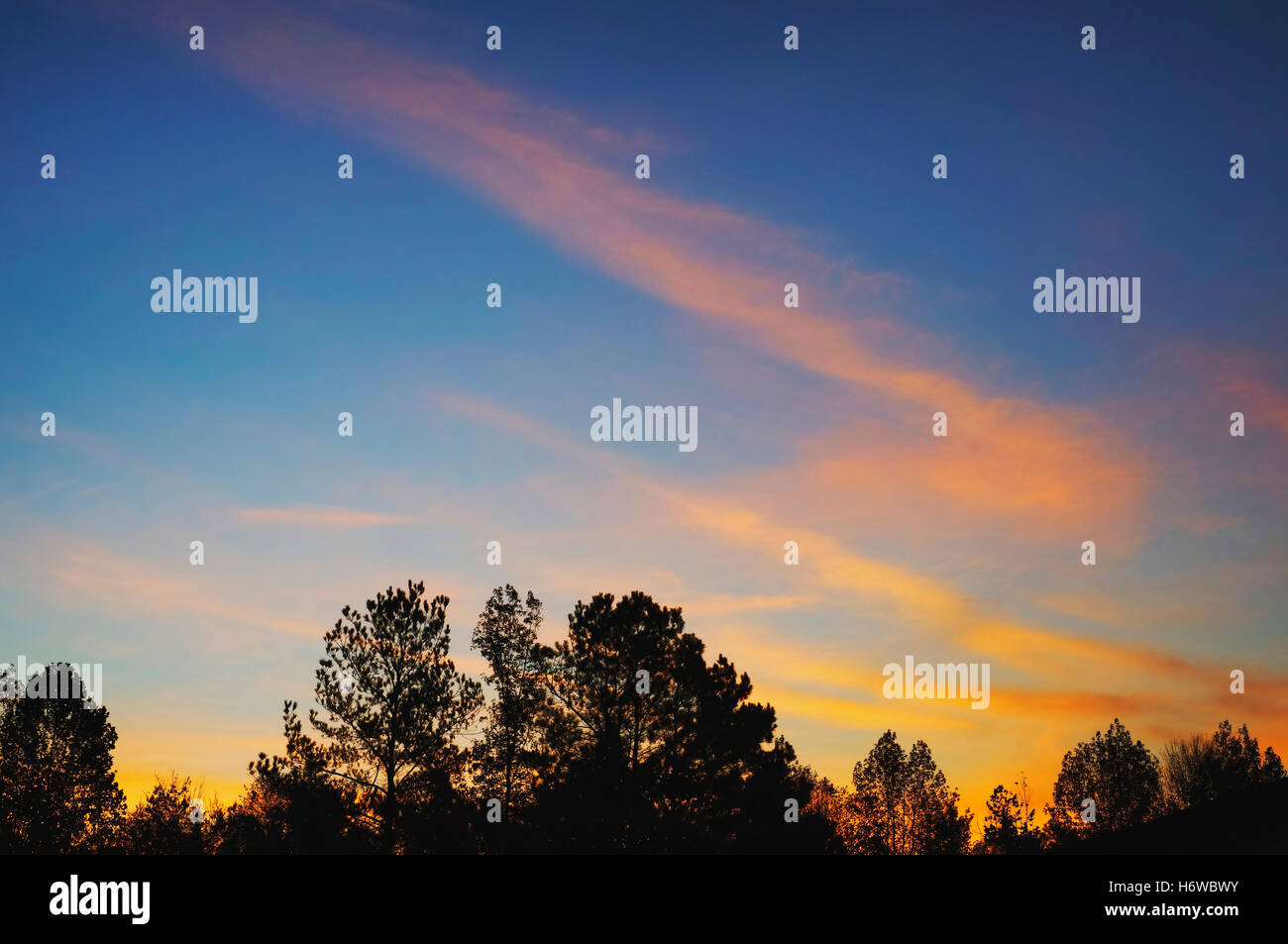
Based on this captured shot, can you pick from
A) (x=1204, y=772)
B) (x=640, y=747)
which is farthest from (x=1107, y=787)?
(x=640, y=747)

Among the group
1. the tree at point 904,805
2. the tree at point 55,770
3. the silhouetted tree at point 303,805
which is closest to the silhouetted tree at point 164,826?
the tree at point 55,770

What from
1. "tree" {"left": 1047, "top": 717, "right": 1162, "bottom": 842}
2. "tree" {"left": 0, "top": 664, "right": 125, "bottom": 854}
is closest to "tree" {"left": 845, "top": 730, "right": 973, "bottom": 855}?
"tree" {"left": 1047, "top": 717, "right": 1162, "bottom": 842}

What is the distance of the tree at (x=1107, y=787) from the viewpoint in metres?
96.3

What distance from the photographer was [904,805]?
108m

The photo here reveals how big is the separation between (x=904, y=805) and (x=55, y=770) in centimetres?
8177

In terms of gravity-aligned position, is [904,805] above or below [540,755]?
below

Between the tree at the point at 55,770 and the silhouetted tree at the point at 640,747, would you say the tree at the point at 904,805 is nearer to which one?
the silhouetted tree at the point at 640,747

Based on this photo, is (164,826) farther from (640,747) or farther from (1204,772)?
(1204,772)

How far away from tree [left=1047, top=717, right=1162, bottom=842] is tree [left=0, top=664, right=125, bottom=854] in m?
81.8

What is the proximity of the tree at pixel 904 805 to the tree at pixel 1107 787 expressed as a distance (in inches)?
407
